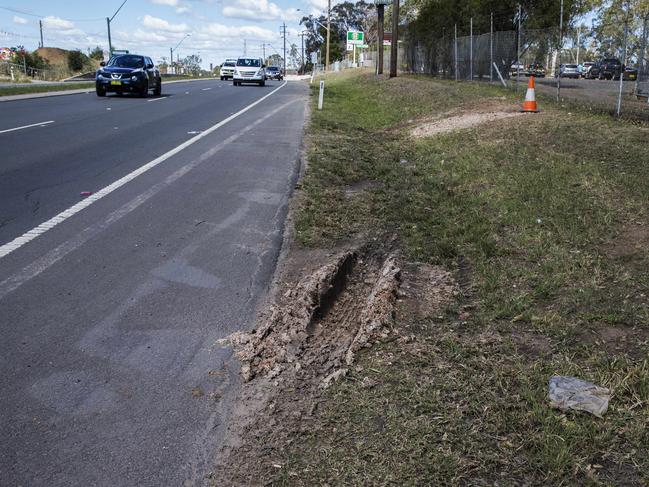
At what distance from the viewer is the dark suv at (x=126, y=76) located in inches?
997

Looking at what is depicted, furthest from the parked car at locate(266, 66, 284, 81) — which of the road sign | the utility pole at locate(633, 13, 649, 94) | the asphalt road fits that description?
the asphalt road

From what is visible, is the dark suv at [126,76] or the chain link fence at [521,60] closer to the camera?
the chain link fence at [521,60]

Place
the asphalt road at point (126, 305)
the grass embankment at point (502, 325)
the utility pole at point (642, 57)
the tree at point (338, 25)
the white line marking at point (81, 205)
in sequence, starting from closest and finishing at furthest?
the grass embankment at point (502, 325) → the asphalt road at point (126, 305) → the white line marking at point (81, 205) → the utility pole at point (642, 57) → the tree at point (338, 25)

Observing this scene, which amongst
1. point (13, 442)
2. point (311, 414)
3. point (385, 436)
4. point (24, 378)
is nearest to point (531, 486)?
point (385, 436)

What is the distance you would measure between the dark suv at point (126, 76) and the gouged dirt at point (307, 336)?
22.0m

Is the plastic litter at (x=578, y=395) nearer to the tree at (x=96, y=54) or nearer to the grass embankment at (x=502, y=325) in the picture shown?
the grass embankment at (x=502, y=325)

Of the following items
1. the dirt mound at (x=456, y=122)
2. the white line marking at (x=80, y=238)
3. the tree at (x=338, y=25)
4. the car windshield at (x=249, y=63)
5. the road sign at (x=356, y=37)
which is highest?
the tree at (x=338, y=25)

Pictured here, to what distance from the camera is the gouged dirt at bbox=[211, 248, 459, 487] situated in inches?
116

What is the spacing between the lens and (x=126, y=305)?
444 centimetres

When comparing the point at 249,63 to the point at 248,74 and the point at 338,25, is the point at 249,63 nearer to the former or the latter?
the point at 248,74

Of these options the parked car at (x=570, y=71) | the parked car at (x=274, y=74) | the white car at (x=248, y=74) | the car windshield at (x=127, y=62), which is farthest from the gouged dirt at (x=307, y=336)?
the parked car at (x=274, y=74)

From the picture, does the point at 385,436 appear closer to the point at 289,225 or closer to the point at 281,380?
the point at 281,380

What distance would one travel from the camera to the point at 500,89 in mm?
21547

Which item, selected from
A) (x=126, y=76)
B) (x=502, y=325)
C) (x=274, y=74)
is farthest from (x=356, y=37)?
(x=502, y=325)
